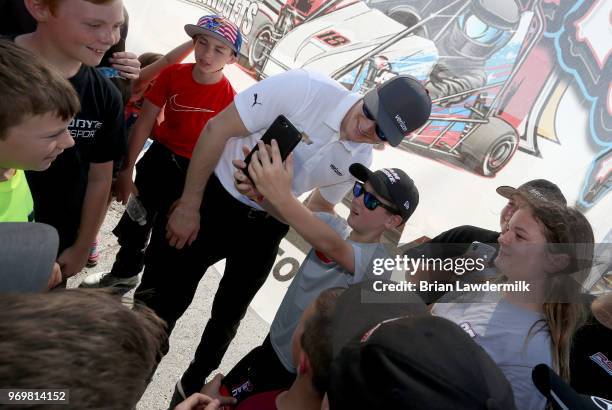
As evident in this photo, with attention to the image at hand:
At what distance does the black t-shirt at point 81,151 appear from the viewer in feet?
6.19

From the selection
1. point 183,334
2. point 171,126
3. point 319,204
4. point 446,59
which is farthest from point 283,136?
point 446,59

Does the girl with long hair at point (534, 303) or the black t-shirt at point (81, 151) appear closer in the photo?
the girl with long hair at point (534, 303)

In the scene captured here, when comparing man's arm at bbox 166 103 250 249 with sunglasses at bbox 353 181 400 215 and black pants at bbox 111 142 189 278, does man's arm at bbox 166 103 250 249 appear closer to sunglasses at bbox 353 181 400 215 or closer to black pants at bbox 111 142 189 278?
sunglasses at bbox 353 181 400 215

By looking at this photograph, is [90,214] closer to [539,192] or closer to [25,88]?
[25,88]

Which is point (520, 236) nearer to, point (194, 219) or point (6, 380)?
point (194, 219)

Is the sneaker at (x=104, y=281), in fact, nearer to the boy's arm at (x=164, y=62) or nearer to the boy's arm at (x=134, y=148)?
the boy's arm at (x=134, y=148)

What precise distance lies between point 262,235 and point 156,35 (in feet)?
14.1

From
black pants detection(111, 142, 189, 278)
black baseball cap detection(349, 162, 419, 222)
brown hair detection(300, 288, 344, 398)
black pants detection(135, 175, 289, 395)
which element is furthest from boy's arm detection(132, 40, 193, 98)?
brown hair detection(300, 288, 344, 398)

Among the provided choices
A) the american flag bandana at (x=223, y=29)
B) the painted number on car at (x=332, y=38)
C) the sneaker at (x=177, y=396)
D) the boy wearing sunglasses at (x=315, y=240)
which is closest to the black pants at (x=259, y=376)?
the boy wearing sunglasses at (x=315, y=240)

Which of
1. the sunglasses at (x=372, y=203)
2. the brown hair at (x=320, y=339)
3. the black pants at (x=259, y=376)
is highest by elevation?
the brown hair at (x=320, y=339)

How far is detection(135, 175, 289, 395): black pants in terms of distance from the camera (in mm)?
2252

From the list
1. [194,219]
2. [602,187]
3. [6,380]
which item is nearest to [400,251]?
[194,219]

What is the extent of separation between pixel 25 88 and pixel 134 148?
1520 millimetres

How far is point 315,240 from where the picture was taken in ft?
5.81
